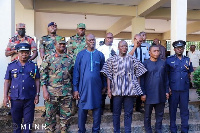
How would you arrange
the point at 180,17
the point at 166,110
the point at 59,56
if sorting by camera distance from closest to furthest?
1. the point at 59,56
2. the point at 166,110
3. the point at 180,17

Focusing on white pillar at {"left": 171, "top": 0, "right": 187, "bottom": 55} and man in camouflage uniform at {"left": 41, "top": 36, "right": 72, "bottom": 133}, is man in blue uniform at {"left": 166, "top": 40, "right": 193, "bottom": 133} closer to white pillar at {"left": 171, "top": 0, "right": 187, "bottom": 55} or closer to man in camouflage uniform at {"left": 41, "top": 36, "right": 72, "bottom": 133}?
white pillar at {"left": 171, "top": 0, "right": 187, "bottom": 55}

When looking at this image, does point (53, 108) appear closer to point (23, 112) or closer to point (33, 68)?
point (23, 112)

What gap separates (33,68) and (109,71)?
128cm

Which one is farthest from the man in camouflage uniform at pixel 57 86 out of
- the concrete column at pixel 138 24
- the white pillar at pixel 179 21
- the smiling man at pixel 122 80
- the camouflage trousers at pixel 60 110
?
the concrete column at pixel 138 24

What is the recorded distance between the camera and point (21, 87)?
3.08 metres

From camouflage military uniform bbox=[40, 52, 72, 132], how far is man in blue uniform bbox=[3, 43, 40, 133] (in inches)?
9.2

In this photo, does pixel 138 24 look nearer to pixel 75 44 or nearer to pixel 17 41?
pixel 75 44

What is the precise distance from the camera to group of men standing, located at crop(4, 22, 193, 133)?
10.3 ft

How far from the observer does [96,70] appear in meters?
3.45

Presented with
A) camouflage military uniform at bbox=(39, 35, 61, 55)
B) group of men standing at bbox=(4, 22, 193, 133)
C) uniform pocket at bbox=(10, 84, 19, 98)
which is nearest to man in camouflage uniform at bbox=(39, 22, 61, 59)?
camouflage military uniform at bbox=(39, 35, 61, 55)

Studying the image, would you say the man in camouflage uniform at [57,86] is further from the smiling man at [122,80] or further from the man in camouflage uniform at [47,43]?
the man in camouflage uniform at [47,43]

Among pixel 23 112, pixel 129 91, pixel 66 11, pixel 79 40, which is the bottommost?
pixel 23 112

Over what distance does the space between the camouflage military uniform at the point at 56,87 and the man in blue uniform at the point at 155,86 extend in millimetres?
1387

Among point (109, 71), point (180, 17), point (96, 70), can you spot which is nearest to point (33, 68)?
point (96, 70)
